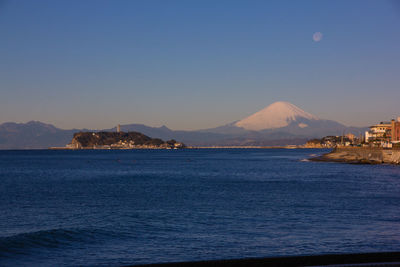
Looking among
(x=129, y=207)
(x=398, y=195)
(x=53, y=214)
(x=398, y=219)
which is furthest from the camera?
(x=398, y=195)

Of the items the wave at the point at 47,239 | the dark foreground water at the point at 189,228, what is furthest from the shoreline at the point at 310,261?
the wave at the point at 47,239

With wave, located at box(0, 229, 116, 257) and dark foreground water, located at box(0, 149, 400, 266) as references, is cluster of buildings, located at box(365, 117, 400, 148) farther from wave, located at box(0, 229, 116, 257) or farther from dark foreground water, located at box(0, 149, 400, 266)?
wave, located at box(0, 229, 116, 257)

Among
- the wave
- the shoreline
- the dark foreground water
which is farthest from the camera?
the wave

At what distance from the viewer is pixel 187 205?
35.3 metres

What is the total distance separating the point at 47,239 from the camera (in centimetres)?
2155

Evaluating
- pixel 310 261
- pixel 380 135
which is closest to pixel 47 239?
pixel 310 261

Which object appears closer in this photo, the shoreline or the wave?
the shoreline

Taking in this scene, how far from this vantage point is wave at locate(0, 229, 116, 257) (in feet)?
65.0

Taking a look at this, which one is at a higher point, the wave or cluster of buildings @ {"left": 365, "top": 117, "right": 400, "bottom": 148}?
cluster of buildings @ {"left": 365, "top": 117, "right": 400, "bottom": 148}

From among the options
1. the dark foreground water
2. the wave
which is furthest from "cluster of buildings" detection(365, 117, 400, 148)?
the wave

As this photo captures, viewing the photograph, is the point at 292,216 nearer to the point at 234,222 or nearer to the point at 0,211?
the point at 234,222

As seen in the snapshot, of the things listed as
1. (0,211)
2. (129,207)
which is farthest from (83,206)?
(0,211)

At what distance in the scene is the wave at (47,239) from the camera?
780 inches

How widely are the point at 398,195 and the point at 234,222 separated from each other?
72.2ft
